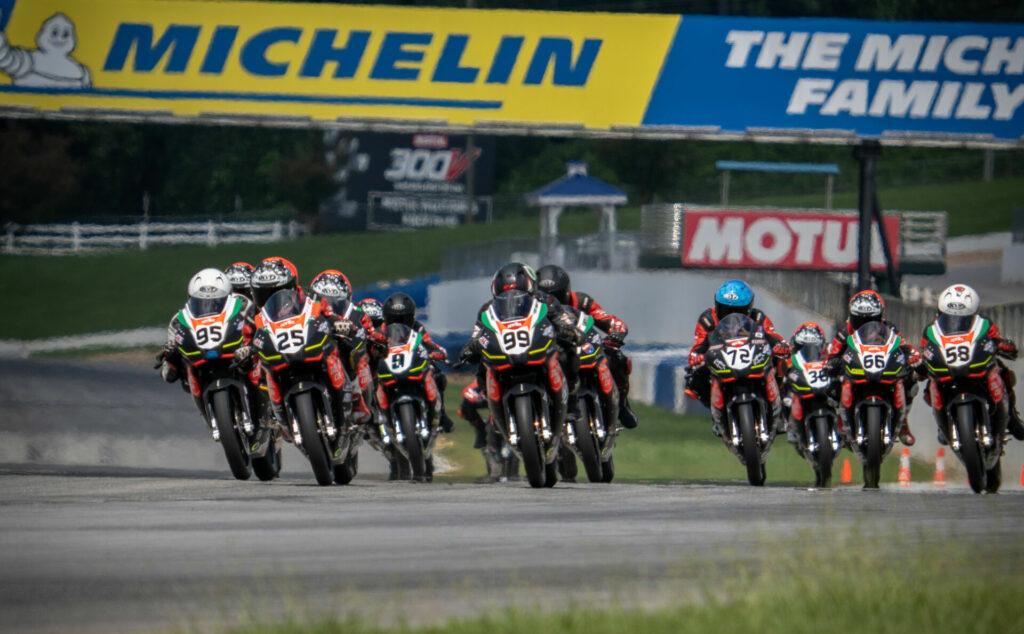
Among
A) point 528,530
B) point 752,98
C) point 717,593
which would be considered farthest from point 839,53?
point 717,593

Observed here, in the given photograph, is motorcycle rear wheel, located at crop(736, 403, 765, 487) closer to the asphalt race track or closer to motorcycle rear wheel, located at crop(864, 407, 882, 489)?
motorcycle rear wheel, located at crop(864, 407, 882, 489)

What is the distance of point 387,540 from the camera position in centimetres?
884

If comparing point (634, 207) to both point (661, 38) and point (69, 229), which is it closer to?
point (69, 229)

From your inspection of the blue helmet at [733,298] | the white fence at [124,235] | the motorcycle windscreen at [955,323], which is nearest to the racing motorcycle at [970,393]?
the motorcycle windscreen at [955,323]

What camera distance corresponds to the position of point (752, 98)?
31.8m

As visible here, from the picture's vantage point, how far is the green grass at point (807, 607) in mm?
6164

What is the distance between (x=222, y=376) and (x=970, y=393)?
5681 mm

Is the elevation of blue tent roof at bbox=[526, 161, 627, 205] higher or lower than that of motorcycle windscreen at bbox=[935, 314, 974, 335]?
higher

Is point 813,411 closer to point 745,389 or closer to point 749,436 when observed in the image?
point 745,389

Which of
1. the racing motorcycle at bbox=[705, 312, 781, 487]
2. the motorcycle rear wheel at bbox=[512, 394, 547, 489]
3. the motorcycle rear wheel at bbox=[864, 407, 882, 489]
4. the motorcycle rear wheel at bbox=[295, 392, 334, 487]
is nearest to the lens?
the motorcycle rear wheel at bbox=[512, 394, 547, 489]

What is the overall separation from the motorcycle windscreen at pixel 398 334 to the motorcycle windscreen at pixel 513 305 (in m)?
2.79

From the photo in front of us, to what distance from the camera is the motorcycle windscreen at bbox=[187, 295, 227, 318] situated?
526 inches

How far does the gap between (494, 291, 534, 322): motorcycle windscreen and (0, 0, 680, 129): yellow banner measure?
19.0 m

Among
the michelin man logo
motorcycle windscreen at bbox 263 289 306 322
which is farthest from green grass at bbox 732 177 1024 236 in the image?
motorcycle windscreen at bbox 263 289 306 322
